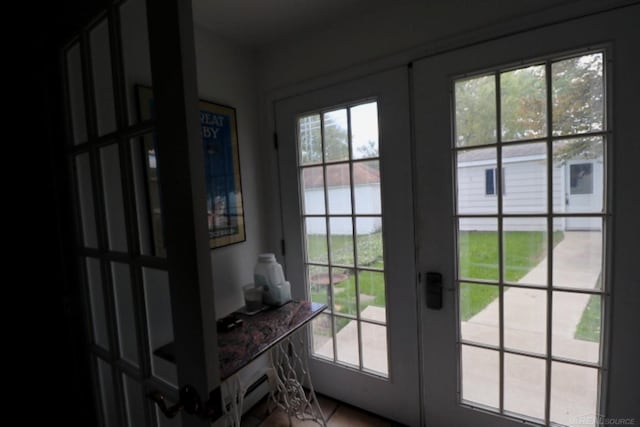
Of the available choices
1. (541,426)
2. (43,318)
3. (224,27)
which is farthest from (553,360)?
(224,27)

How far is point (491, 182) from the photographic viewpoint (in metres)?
1.31

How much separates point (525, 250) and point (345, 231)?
0.89 metres

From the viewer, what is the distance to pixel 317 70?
1705 mm

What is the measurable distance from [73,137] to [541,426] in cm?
215

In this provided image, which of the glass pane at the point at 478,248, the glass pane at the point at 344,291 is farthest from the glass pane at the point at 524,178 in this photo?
the glass pane at the point at 344,291

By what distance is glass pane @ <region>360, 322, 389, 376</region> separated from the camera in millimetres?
1646

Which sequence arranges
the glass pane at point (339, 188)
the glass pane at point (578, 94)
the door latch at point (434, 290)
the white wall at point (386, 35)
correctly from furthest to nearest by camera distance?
the glass pane at point (339, 188)
the door latch at point (434, 290)
the white wall at point (386, 35)
the glass pane at point (578, 94)

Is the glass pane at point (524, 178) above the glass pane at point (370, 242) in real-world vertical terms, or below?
above

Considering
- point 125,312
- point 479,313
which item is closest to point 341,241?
point 479,313

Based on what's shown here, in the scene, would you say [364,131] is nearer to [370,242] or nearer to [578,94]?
[370,242]

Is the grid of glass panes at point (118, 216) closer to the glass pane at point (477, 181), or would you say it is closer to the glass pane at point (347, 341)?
the glass pane at point (347, 341)

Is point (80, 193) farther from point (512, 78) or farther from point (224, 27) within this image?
point (512, 78)

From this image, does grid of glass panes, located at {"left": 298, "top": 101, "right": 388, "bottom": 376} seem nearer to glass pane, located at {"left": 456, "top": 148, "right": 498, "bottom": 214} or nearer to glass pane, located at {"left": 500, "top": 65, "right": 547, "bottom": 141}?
glass pane, located at {"left": 456, "top": 148, "right": 498, "bottom": 214}

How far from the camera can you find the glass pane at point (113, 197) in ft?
2.51
